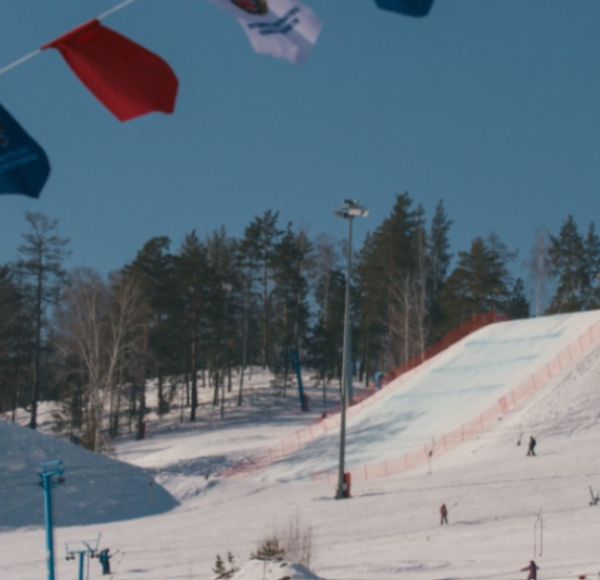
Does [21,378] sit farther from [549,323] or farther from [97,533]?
[97,533]

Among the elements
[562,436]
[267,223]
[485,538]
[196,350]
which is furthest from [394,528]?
[267,223]

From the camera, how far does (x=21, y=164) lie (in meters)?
8.49

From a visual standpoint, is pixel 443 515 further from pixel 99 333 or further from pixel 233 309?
pixel 233 309

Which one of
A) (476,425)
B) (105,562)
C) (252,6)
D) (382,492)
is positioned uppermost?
(252,6)

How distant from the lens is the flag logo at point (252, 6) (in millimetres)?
7965

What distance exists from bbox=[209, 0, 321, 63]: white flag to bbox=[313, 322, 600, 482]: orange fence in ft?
99.5

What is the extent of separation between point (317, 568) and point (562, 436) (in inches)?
710

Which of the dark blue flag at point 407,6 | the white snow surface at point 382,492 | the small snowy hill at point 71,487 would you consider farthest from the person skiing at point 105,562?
the dark blue flag at point 407,6

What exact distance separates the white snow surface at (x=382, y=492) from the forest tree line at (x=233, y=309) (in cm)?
737

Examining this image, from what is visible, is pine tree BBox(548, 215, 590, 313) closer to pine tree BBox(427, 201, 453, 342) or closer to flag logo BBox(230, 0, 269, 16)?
pine tree BBox(427, 201, 453, 342)

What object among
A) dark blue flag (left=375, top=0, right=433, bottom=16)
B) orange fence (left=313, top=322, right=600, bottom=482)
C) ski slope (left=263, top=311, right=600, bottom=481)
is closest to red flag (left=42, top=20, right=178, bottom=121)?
dark blue flag (left=375, top=0, right=433, bottom=16)

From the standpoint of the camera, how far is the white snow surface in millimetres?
22703

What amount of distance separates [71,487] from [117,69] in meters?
28.1

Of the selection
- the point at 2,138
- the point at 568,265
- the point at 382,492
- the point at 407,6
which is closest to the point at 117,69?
the point at 2,138
